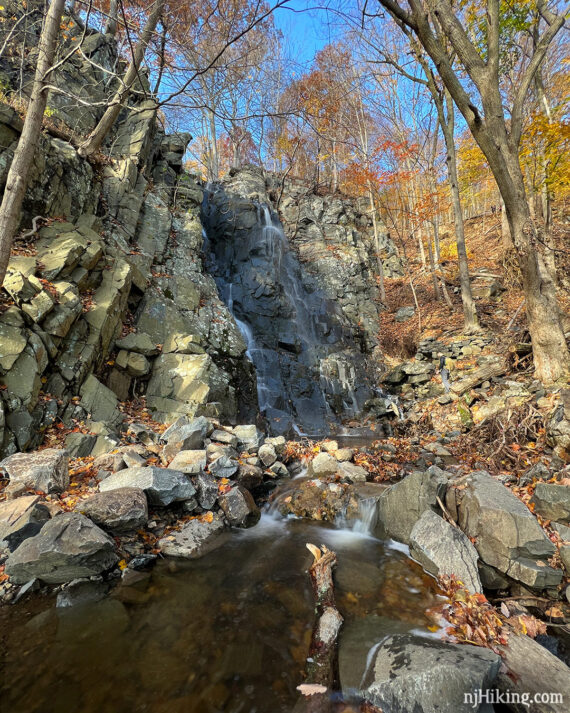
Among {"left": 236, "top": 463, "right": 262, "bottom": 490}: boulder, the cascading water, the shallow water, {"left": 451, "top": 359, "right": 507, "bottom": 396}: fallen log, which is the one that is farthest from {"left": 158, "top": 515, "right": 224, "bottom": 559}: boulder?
{"left": 451, "top": 359, "right": 507, "bottom": 396}: fallen log

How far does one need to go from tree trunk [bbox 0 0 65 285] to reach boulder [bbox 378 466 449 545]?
7.02 metres

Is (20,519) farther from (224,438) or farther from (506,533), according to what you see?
(506,533)

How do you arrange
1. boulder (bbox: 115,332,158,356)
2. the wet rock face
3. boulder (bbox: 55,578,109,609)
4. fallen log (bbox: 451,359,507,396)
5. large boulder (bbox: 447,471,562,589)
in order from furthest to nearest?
the wet rock face < fallen log (bbox: 451,359,507,396) < boulder (bbox: 115,332,158,356) < boulder (bbox: 55,578,109,609) < large boulder (bbox: 447,471,562,589)

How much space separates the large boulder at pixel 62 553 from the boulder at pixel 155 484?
77cm

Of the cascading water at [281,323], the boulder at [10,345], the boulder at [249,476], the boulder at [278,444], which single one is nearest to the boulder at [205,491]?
the boulder at [249,476]

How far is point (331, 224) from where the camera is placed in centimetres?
2055

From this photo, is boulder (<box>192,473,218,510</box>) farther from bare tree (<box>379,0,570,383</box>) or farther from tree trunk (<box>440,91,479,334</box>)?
tree trunk (<box>440,91,479,334</box>)

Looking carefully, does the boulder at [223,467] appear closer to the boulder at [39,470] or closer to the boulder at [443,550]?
the boulder at [39,470]

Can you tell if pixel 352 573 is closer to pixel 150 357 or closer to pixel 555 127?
pixel 150 357

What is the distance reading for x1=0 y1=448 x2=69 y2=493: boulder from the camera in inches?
158

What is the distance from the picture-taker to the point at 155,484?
4203mm

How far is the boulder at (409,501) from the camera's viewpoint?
3.98 metres

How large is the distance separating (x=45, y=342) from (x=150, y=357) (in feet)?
7.46

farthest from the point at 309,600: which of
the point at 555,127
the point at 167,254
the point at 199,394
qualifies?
the point at 555,127
